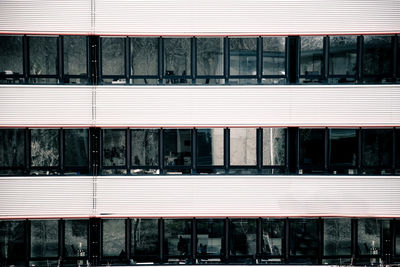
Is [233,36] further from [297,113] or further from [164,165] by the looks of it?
[164,165]

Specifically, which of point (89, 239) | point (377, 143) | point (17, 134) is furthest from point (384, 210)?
point (17, 134)

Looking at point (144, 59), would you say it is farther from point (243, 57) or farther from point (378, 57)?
point (378, 57)

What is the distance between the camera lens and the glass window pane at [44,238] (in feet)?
49.5

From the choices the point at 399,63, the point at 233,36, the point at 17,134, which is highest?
the point at 233,36

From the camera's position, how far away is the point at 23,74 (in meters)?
15.0

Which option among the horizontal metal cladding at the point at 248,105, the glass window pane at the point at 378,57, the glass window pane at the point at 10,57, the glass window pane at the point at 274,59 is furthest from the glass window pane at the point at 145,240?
the glass window pane at the point at 378,57

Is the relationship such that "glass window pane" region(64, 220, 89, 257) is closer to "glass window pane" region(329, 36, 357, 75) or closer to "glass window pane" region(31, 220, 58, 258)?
"glass window pane" region(31, 220, 58, 258)

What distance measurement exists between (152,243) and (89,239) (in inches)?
93.0

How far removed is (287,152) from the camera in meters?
15.2

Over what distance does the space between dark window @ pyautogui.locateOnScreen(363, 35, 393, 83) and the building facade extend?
0.05m

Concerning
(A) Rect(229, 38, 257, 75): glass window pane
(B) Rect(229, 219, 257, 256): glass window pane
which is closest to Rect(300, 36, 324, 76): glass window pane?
(A) Rect(229, 38, 257, 75): glass window pane

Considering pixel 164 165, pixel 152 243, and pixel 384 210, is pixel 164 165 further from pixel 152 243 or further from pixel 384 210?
pixel 384 210

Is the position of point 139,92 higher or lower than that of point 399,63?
lower

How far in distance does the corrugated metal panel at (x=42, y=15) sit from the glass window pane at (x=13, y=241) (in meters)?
7.19
